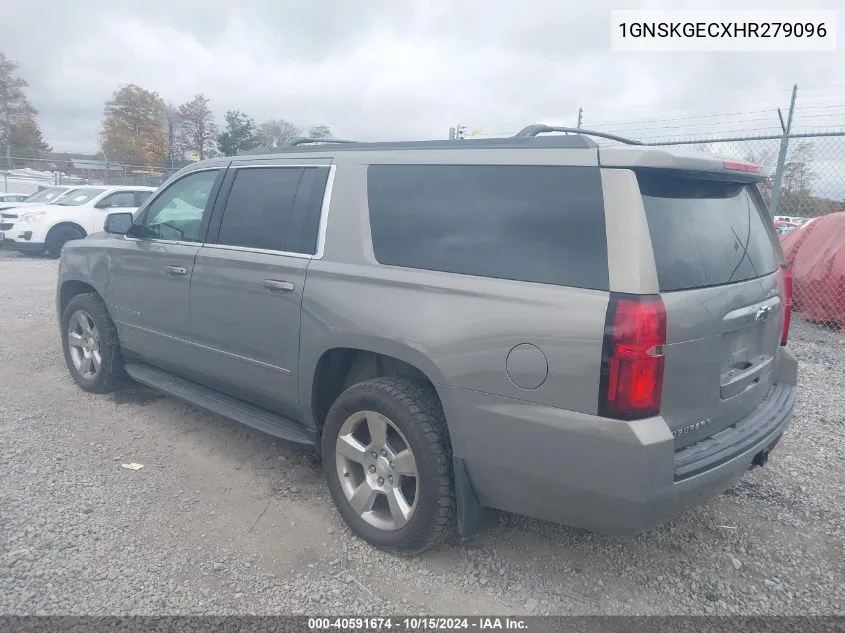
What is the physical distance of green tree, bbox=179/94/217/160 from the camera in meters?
47.9

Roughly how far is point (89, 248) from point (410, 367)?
10.5ft

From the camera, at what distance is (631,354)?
7.40 ft

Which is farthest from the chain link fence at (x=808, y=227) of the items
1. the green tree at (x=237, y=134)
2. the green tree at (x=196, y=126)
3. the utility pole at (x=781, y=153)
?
the green tree at (x=196, y=126)

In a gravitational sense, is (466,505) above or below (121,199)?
below

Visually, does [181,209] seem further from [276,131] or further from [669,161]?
[276,131]

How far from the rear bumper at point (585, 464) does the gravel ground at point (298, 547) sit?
1.69 ft

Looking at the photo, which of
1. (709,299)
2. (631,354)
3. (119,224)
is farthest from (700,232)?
(119,224)

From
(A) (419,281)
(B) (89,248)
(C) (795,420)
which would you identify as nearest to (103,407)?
(B) (89,248)

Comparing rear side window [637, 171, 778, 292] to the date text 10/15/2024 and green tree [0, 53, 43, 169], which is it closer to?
the date text 10/15/2024

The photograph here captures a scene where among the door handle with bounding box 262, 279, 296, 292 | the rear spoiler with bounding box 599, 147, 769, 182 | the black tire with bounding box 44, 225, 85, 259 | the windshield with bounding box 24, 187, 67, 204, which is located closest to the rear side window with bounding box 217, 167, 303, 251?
the door handle with bounding box 262, 279, 296, 292

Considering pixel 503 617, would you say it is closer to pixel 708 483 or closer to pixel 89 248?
pixel 708 483

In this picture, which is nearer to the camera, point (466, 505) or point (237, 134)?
point (466, 505)

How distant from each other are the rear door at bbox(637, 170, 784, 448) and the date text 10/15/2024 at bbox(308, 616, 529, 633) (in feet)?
3.38

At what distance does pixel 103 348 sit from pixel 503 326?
3.50 meters
